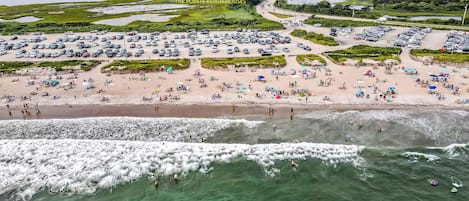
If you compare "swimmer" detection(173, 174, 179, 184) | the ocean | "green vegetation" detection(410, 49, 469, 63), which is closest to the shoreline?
the ocean

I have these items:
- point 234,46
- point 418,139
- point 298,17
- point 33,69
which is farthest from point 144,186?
point 298,17

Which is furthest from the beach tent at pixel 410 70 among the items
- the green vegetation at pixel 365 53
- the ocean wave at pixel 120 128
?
the ocean wave at pixel 120 128

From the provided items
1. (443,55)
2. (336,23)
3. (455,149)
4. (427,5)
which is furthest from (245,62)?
(427,5)

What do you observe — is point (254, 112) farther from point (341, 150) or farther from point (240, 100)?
point (341, 150)

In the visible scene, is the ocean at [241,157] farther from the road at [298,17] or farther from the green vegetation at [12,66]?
the road at [298,17]

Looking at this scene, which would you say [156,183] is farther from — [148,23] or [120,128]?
[148,23]
